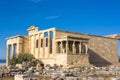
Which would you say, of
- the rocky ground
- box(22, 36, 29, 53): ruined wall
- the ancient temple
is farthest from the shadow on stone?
the rocky ground

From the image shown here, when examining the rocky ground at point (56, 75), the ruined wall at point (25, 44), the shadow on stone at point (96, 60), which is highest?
the ruined wall at point (25, 44)

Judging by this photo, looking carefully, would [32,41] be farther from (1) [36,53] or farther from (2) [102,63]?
(2) [102,63]

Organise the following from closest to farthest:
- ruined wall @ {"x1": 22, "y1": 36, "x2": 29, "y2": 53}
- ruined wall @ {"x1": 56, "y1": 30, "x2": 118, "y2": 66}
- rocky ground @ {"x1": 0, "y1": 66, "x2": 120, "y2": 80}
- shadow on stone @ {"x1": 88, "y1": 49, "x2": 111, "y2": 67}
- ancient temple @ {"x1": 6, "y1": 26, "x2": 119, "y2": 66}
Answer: rocky ground @ {"x1": 0, "y1": 66, "x2": 120, "y2": 80}
ancient temple @ {"x1": 6, "y1": 26, "x2": 119, "y2": 66}
ruined wall @ {"x1": 22, "y1": 36, "x2": 29, "y2": 53}
shadow on stone @ {"x1": 88, "y1": 49, "x2": 111, "y2": 67}
ruined wall @ {"x1": 56, "y1": 30, "x2": 118, "y2": 66}

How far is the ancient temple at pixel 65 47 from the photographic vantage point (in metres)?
51.1

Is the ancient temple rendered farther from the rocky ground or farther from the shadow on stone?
the rocky ground

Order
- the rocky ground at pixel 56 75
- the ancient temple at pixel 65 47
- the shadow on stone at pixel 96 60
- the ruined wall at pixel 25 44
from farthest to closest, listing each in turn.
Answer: the shadow on stone at pixel 96 60 < the ruined wall at pixel 25 44 < the ancient temple at pixel 65 47 < the rocky ground at pixel 56 75

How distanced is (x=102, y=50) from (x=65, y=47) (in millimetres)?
14044

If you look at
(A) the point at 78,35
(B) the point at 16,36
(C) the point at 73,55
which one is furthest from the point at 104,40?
(B) the point at 16,36

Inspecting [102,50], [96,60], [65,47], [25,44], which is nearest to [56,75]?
[65,47]

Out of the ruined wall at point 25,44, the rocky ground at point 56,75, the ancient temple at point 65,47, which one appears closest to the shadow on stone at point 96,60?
the ancient temple at point 65,47

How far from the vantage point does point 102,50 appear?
63.9 m

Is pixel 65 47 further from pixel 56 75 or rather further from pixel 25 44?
pixel 56 75

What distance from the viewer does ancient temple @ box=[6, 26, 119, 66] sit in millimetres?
51134

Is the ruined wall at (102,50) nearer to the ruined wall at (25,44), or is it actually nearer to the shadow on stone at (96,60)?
the shadow on stone at (96,60)
